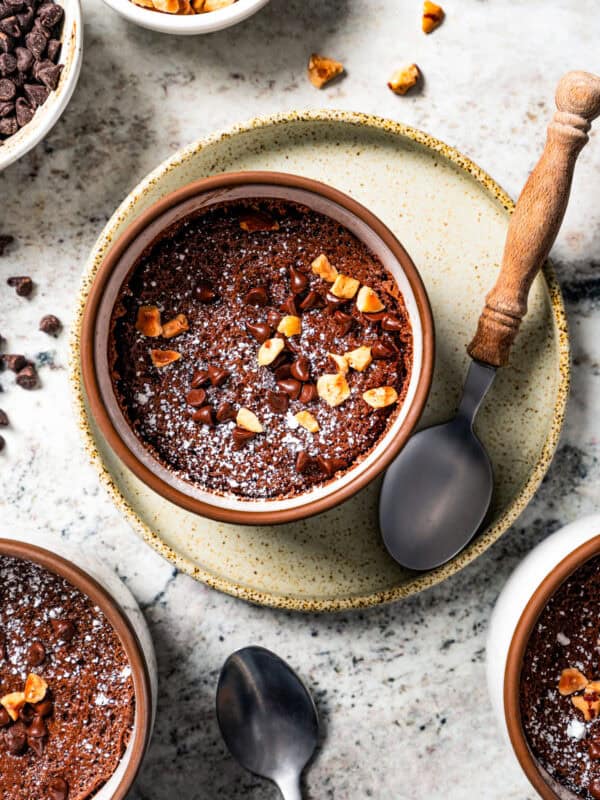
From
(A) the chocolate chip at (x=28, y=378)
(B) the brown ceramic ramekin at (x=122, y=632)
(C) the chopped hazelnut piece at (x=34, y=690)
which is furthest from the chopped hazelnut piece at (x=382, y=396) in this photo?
(C) the chopped hazelnut piece at (x=34, y=690)

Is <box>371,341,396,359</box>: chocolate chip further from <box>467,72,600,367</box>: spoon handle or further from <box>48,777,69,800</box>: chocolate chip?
<box>48,777,69,800</box>: chocolate chip

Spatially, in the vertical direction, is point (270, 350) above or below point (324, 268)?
below

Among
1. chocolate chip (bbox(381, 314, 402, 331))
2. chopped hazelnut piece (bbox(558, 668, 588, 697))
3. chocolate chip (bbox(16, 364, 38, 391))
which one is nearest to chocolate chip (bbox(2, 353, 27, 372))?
chocolate chip (bbox(16, 364, 38, 391))

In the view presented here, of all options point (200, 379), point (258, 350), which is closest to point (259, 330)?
point (258, 350)

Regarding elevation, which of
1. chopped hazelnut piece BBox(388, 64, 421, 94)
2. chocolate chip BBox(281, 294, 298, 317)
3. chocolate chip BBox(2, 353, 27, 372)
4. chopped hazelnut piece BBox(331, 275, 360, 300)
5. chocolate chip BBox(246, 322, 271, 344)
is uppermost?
chopped hazelnut piece BBox(388, 64, 421, 94)

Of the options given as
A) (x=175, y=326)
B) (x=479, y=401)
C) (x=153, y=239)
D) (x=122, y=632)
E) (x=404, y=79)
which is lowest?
(x=122, y=632)

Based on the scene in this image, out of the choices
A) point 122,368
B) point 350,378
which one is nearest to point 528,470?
point 350,378

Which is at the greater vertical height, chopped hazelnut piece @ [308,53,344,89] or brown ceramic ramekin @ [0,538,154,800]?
chopped hazelnut piece @ [308,53,344,89]

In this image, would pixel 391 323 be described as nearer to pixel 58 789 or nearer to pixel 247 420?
pixel 247 420
